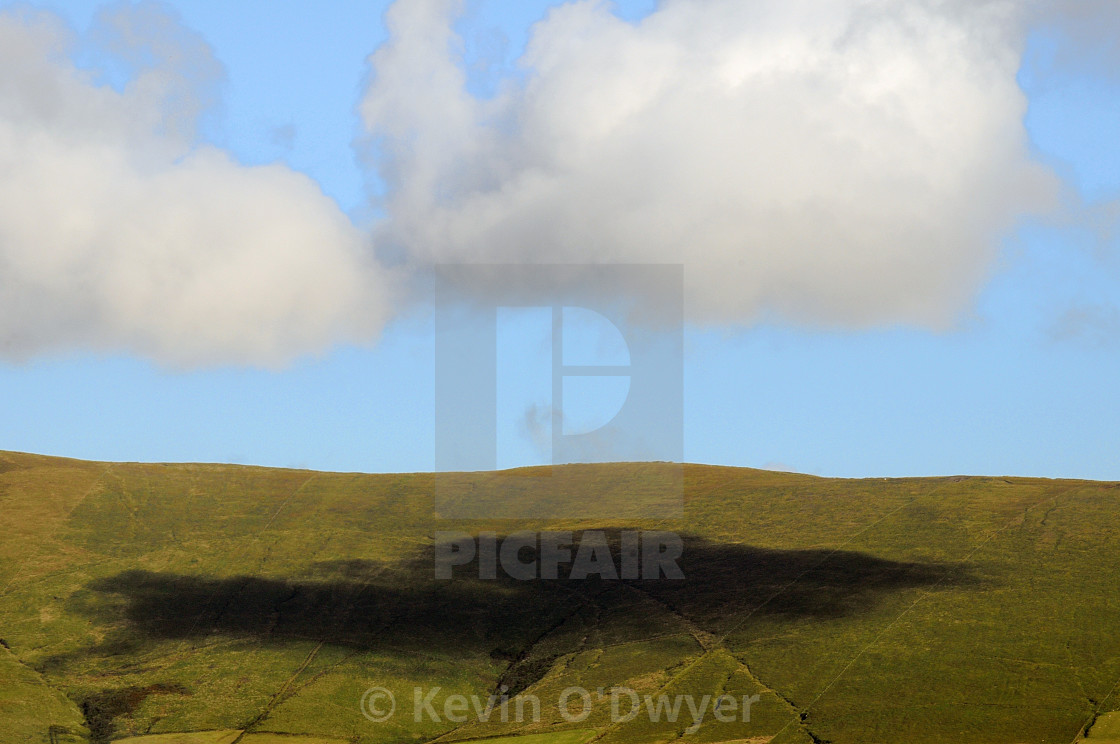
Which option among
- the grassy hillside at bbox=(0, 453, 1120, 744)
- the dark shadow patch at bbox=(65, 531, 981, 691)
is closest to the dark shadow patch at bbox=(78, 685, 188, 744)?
the grassy hillside at bbox=(0, 453, 1120, 744)

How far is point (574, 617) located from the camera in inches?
3191

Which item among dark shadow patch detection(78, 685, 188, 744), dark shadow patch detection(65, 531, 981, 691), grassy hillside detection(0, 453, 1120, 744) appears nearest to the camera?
grassy hillside detection(0, 453, 1120, 744)

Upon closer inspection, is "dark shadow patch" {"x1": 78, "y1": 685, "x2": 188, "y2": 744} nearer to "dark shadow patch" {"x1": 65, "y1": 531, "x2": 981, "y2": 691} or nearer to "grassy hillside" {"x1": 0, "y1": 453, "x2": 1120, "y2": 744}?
"grassy hillside" {"x1": 0, "y1": 453, "x2": 1120, "y2": 744}

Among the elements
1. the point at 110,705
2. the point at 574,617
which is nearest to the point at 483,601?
the point at 574,617

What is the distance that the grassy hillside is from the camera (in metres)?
62.3

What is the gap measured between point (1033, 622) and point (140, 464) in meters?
96.2

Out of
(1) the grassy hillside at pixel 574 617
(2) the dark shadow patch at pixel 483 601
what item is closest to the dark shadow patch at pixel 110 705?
(1) the grassy hillside at pixel 574 617

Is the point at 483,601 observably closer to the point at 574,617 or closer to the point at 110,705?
the point at 574,617

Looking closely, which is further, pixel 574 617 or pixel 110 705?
pixel 574 617

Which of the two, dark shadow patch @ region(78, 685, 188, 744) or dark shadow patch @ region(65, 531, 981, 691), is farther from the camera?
dark shadow patch @ region(65, 531, 981, 691)

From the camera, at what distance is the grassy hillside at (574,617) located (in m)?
62.3

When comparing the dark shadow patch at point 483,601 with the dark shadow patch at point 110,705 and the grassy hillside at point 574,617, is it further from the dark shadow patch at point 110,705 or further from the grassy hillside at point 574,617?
the dark shadow patch at point 110,705

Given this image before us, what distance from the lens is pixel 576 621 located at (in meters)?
80.2

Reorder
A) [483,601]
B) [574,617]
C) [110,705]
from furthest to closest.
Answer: [483,601], [574,617], [110,705]
